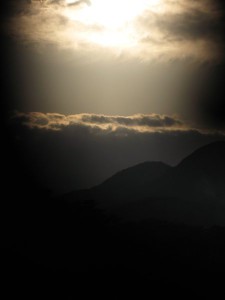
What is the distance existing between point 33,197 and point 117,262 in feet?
83.8

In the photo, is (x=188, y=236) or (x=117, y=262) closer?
(x=117, y=262)

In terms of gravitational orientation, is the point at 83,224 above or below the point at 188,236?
above

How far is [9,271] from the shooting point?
51.8 meters

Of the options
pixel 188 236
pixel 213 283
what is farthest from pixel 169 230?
pixel 213 283

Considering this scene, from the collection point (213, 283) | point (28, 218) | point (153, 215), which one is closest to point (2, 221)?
point (28, 218)

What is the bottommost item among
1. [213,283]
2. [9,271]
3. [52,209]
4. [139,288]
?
[213,283]

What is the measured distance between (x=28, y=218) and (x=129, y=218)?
116910mm

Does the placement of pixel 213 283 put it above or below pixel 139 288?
below

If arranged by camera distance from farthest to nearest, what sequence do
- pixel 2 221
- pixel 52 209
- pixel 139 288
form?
1. pixel 52 209
2. pixel 2 221
3. pixel 139 288

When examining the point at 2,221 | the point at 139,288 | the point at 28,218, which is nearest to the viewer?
the point at 139,288

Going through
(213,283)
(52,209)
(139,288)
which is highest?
(52,209)

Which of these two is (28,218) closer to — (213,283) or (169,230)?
(213,283)

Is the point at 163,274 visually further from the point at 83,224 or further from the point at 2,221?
the point at 2,221

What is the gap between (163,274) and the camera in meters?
79.8
